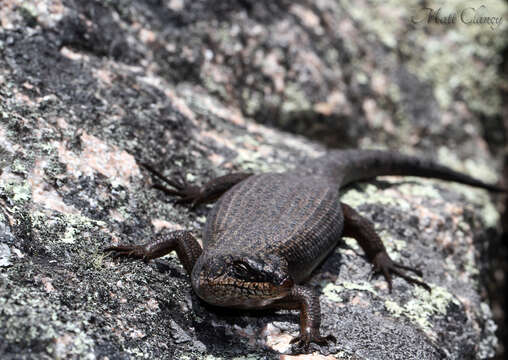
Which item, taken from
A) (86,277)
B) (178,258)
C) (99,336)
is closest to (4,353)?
(99,336)

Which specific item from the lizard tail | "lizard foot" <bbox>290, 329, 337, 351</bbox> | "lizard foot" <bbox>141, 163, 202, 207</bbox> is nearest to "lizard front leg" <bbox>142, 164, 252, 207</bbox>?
"lizard foot" <bbox>141, 163, 202, 207</bbox>

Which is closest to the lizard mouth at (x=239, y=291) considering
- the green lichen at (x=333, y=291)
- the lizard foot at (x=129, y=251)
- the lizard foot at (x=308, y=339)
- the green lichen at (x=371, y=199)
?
the lizard foot at (x=308, y=339)

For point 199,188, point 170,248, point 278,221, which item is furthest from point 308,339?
point 199,188

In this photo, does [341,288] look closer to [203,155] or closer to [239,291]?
→ [239,291]

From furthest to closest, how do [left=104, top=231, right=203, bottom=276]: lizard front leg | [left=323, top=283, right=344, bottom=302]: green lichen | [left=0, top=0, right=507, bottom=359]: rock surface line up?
[left=323, top=283, right=344, bottom=302]: green lichen < [left=104, top=231, right=203, bottom=276]: lizard front leg < [left=0, top=0, right=507, bottom=359]: rock surface

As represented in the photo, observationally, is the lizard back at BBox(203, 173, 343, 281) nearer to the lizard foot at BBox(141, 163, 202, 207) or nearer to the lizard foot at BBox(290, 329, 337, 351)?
the lizard foot at BBox(141, 163, 202, 207)

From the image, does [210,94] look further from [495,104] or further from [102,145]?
[495,104]

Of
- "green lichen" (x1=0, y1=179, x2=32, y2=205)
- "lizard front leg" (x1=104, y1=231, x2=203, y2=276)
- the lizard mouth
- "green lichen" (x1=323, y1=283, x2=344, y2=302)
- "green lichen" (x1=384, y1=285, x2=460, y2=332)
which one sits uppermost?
"green lichen" (x1=0, y1=179, x2=32, y2=205)
